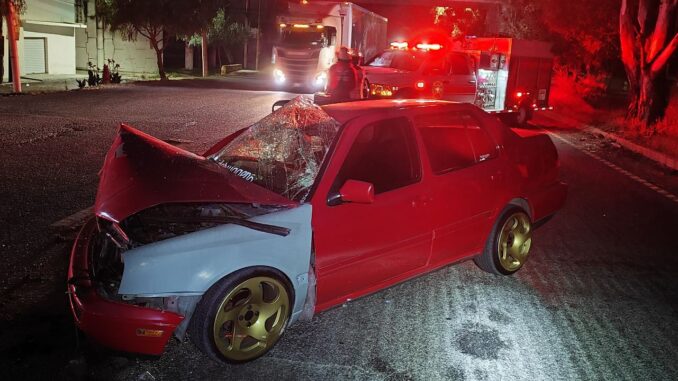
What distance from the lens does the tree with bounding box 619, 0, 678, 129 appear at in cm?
1672

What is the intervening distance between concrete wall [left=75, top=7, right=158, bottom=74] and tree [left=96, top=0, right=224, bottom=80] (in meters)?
1.15

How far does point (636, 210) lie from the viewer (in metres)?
8.44

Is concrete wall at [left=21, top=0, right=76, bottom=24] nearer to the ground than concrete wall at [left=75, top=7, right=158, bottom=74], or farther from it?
farther from it

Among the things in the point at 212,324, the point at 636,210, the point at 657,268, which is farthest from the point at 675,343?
the point at 636,210

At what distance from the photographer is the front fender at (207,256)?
3514 mm

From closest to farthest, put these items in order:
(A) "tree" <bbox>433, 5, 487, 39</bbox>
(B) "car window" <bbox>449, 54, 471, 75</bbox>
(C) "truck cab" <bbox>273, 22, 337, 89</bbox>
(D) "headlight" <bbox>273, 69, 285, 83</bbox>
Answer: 1. (B) "car window" <bbox>449, 54, 471, 75</bbox>
2. (C) "truck cab" <bbox>273, 22, 337, 89</bbox>
3. (D) "headlight" <bbox>273, 69, 285, 83</bbox>
4. (A) "tree" <bbox>433, 5, 487, 39</bbox>

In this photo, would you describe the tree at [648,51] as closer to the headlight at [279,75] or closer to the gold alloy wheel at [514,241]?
the gold alloy wheel at [514,241]

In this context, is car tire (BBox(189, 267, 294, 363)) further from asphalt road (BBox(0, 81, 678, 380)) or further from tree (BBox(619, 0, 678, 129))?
tree (BBox(619, 0, 678, 129))

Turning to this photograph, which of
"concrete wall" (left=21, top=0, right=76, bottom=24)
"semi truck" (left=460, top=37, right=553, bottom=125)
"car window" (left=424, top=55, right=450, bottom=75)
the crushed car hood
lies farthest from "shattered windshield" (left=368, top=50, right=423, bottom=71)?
"concrete wall" (left=21, top=0, right=76, bottom=24)

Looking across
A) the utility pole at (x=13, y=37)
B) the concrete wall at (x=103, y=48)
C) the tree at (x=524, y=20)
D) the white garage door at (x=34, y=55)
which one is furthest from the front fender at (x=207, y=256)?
the concrete wall at (x=103, y=48)

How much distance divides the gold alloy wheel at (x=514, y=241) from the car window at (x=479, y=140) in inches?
24.1

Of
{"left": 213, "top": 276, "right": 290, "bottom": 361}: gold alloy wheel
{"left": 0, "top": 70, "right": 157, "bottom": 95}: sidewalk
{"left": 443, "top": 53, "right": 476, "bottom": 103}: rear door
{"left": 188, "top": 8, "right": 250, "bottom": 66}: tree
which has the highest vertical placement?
{"left": 188, "top": 8, "right": 250, "bottom": 66}: tree

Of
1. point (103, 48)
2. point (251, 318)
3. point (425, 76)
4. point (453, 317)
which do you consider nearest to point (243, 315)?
point (251, 318)

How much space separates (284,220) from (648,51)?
55.9 feet
